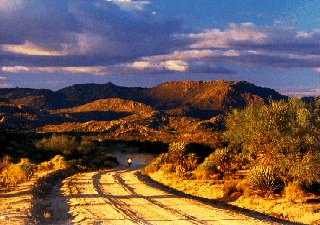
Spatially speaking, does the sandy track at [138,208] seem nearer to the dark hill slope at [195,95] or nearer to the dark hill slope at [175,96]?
the dark hill slope at [195,95]

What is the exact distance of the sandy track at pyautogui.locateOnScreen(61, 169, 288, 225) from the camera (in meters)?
15.7

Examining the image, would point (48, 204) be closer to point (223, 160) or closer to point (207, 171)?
point (207, 171)

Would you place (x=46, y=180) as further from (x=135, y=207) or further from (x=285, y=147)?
(x=285, y=147)

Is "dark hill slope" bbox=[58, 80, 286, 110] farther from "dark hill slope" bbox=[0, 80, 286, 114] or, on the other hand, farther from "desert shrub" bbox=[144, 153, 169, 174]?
"desert shrub" bbox=[144, 153, 169, 174]

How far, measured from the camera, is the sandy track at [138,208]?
1568 centimetres

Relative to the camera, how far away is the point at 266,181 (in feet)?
68.1

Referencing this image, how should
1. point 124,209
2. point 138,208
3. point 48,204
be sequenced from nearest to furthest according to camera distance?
point 124,209
point 138,208
point 48,204

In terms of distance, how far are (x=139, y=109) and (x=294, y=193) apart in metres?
126

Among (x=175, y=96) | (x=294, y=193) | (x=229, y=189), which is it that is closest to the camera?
(x=294, y=193)

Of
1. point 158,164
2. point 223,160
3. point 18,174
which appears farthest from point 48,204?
point 158,164

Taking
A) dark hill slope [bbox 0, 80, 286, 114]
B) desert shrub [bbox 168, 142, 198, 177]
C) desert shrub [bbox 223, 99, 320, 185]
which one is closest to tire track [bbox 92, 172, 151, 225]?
desert shrub [bbox 223, 99, 320, 185]

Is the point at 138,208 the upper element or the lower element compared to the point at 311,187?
lower

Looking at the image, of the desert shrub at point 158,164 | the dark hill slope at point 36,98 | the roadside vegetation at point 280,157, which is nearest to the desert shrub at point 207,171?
the roadside vegetation at point 280,157

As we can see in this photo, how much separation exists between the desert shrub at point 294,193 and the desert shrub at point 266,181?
0.68m
